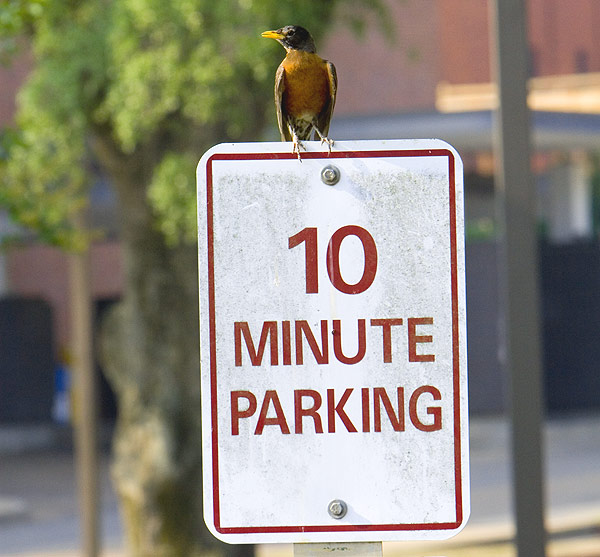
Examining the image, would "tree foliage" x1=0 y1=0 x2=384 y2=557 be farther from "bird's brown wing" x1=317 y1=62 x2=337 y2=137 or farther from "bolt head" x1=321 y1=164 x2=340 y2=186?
"bolt head" x1=321 y1=164 x2=340 y2=186

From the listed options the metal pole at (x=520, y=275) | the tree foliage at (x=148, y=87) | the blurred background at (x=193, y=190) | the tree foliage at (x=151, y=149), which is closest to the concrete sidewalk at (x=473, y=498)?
the blurred background at (x=193, y=190)

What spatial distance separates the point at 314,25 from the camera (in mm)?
6816

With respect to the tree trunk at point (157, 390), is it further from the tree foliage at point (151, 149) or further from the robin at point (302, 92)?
the robin at point (302, 92)

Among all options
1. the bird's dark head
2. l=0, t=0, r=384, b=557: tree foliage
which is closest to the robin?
the bird's dark head

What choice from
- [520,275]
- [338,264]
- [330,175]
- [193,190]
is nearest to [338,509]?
[338,264]

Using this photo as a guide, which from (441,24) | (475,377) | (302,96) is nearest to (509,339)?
(302,96)

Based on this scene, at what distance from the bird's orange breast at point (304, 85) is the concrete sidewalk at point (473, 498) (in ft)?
22.7

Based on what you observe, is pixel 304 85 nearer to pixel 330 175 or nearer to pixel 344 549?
pixel 330 175

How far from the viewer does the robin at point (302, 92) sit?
2736mm

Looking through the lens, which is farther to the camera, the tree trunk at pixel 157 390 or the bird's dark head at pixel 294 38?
the tree trunk at pixel 157 390

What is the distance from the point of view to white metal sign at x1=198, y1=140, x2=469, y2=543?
2.05 m

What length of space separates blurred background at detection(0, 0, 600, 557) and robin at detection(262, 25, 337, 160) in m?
2.09

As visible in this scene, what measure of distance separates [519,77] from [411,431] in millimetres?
2982

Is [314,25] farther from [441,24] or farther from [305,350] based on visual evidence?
[441,24]
